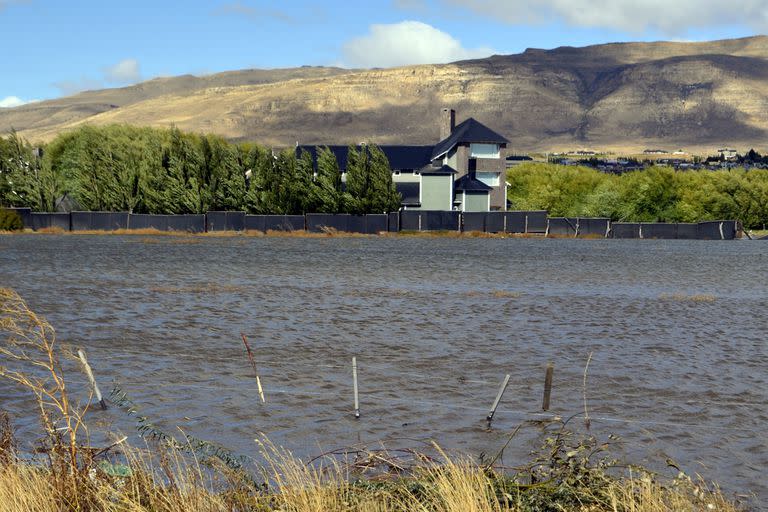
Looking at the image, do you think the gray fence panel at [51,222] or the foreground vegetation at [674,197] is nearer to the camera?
the gray fence panel at [51,222]

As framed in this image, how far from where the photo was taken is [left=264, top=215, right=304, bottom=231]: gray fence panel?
306 feet

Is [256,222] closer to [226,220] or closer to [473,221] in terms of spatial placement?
[226,220]

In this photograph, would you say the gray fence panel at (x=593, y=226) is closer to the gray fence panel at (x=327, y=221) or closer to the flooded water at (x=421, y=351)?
the gray fence panel at (x=327, y=221)

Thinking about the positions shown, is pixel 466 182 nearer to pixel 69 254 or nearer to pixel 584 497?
pixel 69 254

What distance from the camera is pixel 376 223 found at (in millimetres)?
93688

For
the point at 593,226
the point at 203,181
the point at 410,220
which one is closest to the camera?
the point at 410,220

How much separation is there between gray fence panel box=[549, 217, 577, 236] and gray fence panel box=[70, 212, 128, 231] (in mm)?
41817

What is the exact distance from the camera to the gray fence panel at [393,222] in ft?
306

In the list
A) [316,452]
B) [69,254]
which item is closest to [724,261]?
[69,254]

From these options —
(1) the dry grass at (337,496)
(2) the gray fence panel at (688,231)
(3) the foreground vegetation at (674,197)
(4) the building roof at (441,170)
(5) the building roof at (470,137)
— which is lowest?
(2) the gray fence panel at (688,231)

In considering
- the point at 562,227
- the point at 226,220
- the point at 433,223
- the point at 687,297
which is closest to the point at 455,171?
the point at 433,223

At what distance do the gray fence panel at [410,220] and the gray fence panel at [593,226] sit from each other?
52.8 feet

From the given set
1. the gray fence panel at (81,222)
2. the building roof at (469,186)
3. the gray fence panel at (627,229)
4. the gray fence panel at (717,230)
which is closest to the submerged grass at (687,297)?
the gray fence panel at (627,229)

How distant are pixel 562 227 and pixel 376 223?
18.2m
